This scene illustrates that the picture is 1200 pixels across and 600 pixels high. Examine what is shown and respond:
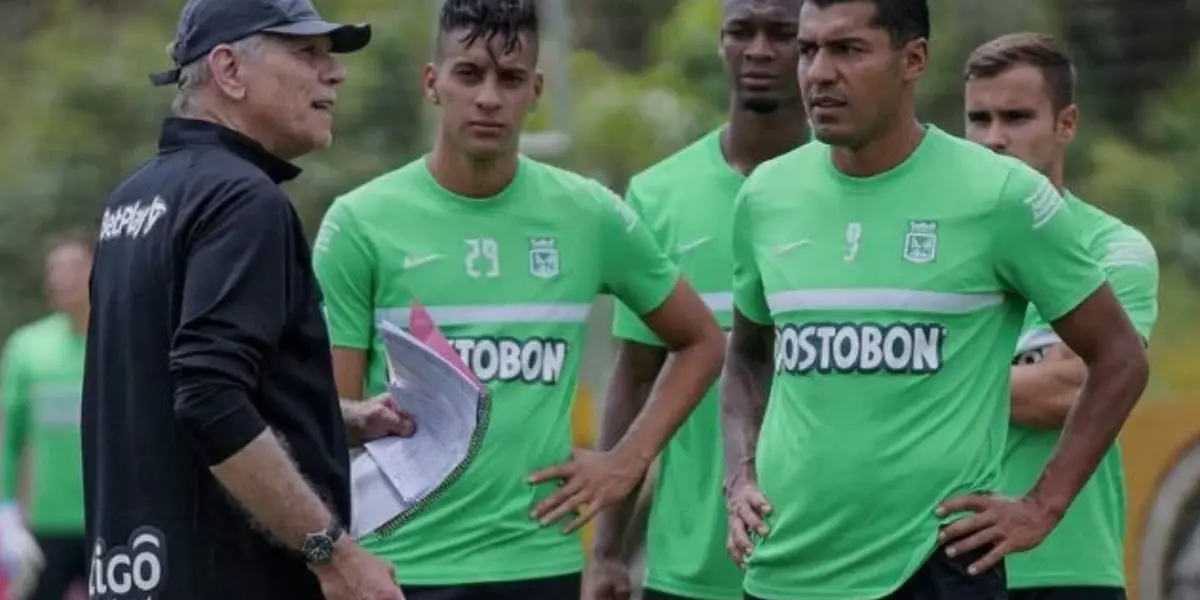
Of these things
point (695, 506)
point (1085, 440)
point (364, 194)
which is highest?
point (364, 194)

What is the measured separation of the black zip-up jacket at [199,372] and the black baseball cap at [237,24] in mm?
160

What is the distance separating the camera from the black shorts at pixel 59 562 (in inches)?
447

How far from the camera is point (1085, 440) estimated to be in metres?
5.74

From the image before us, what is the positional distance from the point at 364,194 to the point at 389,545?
89cm

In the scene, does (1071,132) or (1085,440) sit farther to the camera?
(1071,132)

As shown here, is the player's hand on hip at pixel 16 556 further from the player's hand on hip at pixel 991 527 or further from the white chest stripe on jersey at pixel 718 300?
the player's hand on hip at pixel 991 527

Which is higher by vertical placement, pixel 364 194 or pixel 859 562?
pixel 364 194

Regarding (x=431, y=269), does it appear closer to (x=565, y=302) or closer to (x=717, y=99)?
(x=565, y=302)

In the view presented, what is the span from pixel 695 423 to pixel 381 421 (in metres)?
1.33

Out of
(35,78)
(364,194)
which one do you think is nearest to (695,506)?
(364,194)

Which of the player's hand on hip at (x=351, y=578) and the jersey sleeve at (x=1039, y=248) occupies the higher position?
the jersey sleeve at (x=1039, y=248)

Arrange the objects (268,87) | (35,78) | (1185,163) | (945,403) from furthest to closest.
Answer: (35,78), (1185,163), (945,403), (268,87)

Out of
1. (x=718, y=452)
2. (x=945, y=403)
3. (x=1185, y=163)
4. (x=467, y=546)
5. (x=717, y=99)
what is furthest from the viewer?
(x=717, y=99)

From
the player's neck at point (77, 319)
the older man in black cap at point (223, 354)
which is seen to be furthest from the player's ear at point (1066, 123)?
the player's neck at point (77, 319)
